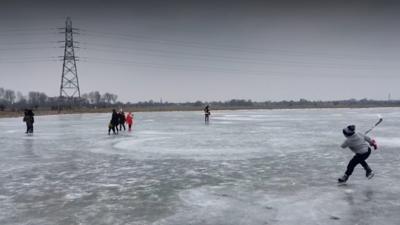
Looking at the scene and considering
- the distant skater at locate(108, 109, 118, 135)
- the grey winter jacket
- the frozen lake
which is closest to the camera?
the frozen lake

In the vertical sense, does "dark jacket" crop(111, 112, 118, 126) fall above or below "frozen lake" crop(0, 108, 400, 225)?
above

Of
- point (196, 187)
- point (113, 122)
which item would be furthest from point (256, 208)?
point (113, 122)

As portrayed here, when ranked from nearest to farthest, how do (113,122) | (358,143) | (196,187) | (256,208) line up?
(256,208), (196,187), (358,143), (113,122)

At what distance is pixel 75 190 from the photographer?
9016mm

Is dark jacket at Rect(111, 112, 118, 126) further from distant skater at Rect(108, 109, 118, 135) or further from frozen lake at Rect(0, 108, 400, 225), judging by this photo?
frozen lake at Rect(0, 108, 400, 225)

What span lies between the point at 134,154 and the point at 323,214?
9.37 metres

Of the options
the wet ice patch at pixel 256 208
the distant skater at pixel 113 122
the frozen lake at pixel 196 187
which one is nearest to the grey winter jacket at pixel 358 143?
the frozen lake at pixel 196 187

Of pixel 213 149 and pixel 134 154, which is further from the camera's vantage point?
pixel 213 149

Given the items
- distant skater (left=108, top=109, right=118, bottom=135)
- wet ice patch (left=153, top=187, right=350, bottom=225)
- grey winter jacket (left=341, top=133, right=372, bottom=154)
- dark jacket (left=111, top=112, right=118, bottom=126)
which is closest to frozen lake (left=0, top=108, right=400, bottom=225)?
wet ice patch (left=153, top=187, right=350, bottom=225)

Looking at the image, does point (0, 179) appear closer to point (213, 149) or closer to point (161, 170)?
point (161, 170)

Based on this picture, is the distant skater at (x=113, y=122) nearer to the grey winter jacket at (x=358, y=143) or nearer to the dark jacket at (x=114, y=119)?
the dark jacket at (x=114, y=119)

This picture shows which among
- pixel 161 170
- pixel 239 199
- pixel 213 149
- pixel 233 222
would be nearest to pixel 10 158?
pixel 161 170

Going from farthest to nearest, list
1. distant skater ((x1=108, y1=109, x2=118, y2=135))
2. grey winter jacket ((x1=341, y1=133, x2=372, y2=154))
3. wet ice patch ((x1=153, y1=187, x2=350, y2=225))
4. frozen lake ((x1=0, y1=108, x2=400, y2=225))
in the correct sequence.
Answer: distant skater ((x1=108, y1=109, x2=118, y2=135)), grey winter jacket ((x1=341, y1=133, x2=372, y2=154)), frozen lake ((x1=0, y1=108, x2=400, y2=225)), wet ice patch ((x1=153, y1=187, x2=350, y2=225))

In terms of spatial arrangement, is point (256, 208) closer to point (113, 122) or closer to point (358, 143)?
point (358, 143)
